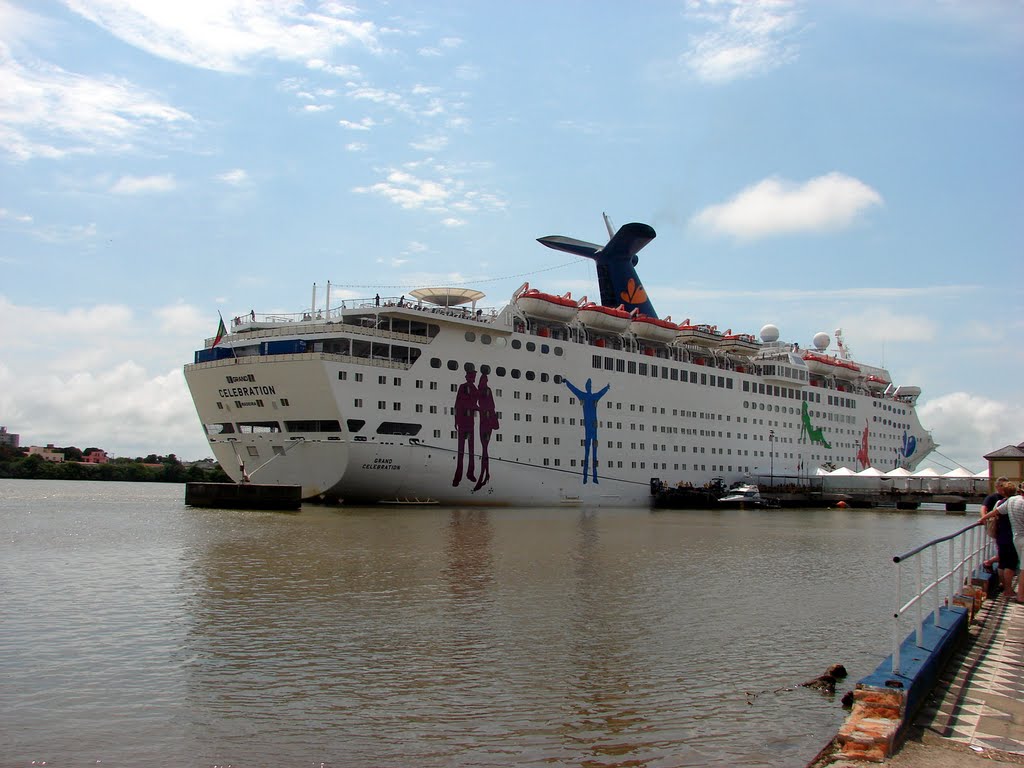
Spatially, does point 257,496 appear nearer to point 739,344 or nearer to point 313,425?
point 313,425

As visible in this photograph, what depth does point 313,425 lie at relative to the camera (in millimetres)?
36000

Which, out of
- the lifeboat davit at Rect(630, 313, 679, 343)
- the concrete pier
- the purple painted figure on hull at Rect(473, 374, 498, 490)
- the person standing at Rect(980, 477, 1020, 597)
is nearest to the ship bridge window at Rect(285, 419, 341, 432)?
the purple painted figure on hull at Rect(473, 374, 498, 490)

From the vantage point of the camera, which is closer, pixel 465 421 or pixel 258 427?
pixel 258 427

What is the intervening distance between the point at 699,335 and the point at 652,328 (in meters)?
4.84

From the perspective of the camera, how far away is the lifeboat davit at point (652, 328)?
49781 millimetres

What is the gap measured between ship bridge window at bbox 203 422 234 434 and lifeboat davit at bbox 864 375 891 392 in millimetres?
53286

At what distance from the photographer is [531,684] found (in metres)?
8.83

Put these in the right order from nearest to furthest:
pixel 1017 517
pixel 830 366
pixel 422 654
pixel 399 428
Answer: pixel 422 654 → pixel 1017 517 → pixel 399 428 → pixel 830 366

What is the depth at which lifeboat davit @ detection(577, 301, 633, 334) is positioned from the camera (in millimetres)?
47062

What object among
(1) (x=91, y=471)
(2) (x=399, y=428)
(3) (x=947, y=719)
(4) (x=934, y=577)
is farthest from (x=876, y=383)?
(1) (x=91, y=471)

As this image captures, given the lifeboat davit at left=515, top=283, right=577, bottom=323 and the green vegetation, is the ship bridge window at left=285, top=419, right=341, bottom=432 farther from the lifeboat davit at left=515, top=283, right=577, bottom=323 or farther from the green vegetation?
the green vegetation

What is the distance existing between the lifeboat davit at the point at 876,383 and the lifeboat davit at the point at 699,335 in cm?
2327

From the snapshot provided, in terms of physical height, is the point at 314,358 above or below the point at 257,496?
above

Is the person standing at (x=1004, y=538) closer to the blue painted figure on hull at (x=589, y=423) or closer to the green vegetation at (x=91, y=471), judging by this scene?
the blue painted figure on hull at (x=589, y=423)
